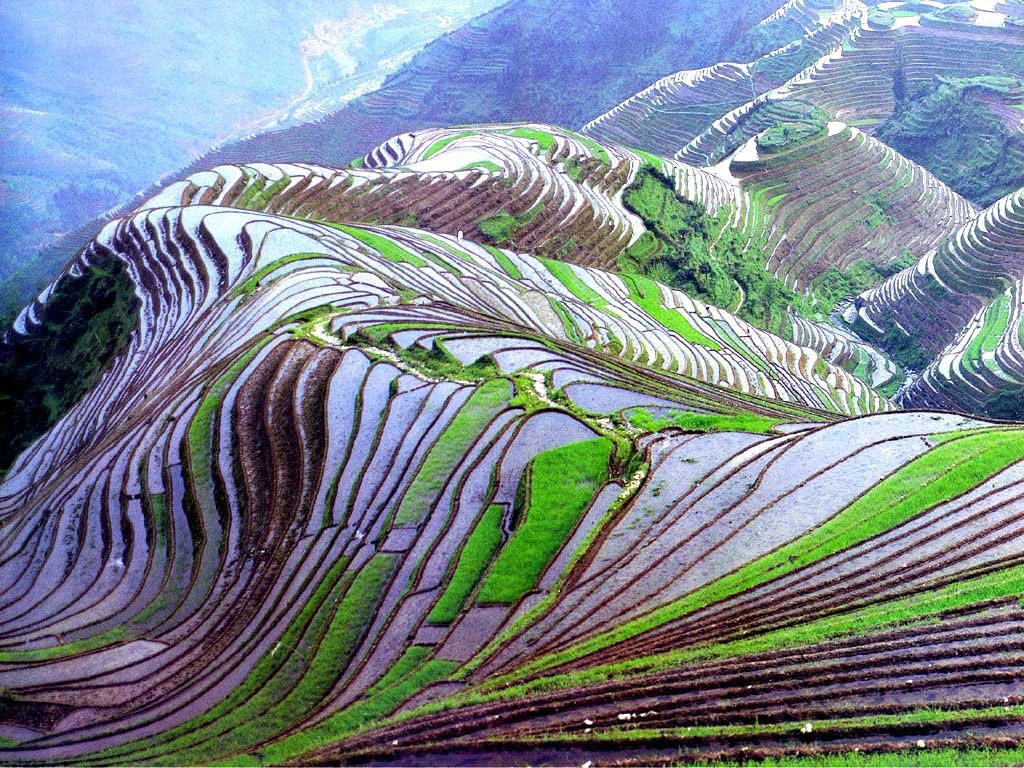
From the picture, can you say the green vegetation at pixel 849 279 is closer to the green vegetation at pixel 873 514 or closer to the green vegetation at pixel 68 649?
the green vegetation at pixel 873 514

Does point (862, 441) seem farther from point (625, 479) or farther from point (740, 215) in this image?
point (740, 215)

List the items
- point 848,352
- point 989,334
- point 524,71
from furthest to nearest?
point 524,71 < point 848,352 < point 989,334

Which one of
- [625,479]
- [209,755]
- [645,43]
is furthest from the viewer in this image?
[645,43]

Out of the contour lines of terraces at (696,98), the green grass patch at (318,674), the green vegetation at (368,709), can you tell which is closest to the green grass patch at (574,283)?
the green grass patch at (318,674)

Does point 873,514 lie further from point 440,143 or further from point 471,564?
point 440,143

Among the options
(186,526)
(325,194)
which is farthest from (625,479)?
(325,194)

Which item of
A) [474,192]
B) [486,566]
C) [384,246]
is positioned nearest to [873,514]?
[486,566]
